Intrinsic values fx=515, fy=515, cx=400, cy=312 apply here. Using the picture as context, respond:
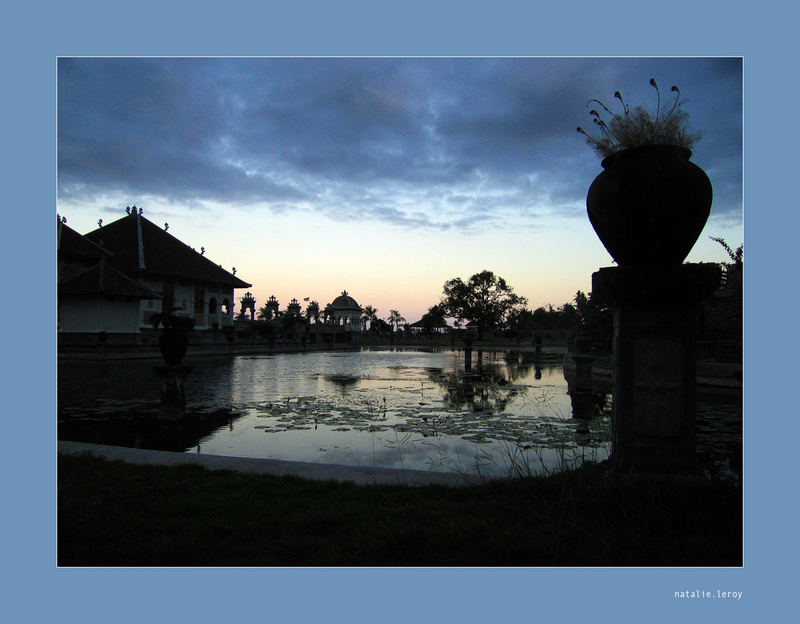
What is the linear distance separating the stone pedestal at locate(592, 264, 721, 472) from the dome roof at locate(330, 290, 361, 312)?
90309 mm

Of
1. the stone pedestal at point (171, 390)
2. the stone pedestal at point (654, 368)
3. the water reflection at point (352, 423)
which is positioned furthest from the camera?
the stone pedestal at point (171, 390)

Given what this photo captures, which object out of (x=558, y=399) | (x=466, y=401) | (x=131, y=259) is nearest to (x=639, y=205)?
(x=466, y=401)

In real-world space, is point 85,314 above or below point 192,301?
below

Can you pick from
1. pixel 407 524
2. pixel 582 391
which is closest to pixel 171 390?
pixel 407 524

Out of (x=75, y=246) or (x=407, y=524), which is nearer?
(x=407, y=524)

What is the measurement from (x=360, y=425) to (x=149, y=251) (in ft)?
129

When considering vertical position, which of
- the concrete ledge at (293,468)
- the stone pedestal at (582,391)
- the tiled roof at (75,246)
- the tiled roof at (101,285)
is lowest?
the stone pedestal at (582,391)

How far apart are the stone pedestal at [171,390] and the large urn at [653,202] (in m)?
6.78

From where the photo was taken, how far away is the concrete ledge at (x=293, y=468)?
4.36m

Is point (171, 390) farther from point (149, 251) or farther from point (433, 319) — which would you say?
point (433, 319)

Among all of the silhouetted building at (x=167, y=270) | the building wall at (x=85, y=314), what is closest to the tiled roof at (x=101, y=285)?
the building wall at (x=85, y=314)

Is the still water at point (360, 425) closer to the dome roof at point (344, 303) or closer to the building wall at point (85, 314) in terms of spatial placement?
the building wall at point (85, 314)

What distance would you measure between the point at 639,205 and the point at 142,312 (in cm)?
→ 4041

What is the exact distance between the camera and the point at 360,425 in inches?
314
